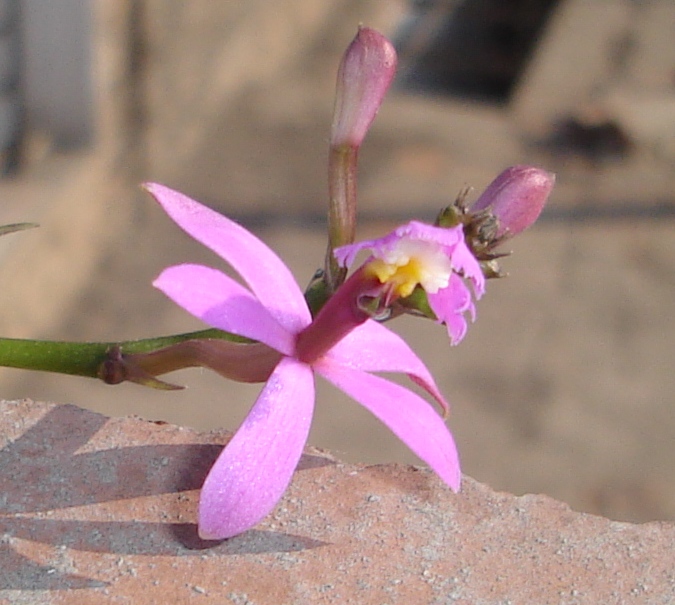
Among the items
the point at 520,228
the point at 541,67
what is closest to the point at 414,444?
the point at 520,228

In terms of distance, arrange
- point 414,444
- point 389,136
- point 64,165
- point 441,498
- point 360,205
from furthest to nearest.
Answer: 1. point 389,136
2. point 360,205
3. point 64,165
4. point 441,498
5. point 414,444

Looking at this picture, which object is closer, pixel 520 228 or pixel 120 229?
pixel 520 228

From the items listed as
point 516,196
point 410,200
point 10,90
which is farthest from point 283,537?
point 410,200

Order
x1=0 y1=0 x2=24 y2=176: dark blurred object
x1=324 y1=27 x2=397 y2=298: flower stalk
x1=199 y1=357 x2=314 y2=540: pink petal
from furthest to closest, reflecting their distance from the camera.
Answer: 1. x1=0 y1=0 x2=24 y2=176: dark blurred object
2. x1=324 y1=27 x2=397 y2=298: flower stalk
3. x1=199 y1=357 x2=314 y2=540: pink petal

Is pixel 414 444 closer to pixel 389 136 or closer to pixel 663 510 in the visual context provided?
pixel 663 510

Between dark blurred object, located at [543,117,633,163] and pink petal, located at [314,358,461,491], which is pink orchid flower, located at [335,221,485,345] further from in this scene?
dark blurred object, located at [543,117,633,163]

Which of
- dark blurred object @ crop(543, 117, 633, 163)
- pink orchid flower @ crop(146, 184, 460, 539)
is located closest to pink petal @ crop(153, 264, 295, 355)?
pink orchid flower @ crop(146, 184, 460, 539)
